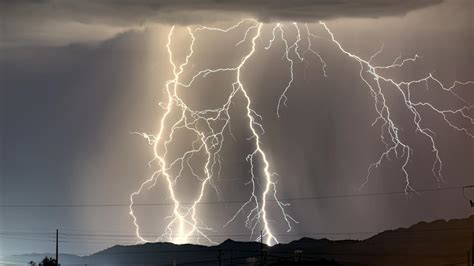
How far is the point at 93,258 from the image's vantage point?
32.1 m

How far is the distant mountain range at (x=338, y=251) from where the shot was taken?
28953 millimetres

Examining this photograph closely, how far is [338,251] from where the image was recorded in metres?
39.1

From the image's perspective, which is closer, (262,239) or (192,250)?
(262,239)

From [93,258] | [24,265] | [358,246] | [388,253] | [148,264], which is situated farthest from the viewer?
[358,246]

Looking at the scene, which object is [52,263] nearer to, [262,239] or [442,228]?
[262,239]

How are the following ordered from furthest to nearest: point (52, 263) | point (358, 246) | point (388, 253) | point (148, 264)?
point (358, 246), point (388, 253), point (148, 264), point (52, 263)

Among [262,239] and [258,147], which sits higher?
[258,147]

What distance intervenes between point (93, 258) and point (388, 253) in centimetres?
1570

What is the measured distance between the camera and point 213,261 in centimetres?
3372

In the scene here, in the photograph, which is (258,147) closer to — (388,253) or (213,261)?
(213,261)

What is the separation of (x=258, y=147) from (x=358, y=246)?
2589 centimetres

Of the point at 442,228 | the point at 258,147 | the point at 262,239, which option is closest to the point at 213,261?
the point at 442,228

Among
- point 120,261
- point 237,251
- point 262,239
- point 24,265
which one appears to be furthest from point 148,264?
point 262,239

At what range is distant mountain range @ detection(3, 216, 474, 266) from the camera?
28953 millimetres
